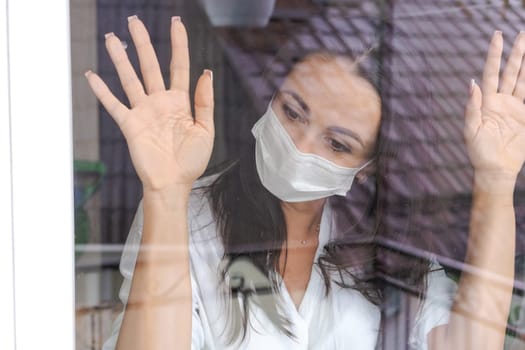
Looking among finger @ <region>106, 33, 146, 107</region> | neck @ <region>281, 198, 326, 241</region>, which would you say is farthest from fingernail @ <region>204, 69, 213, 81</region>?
neck @ <region>281, 198, 326, 241</region>

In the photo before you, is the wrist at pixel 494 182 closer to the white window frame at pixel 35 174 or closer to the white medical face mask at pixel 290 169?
the white medical face mask at pixel 290 169

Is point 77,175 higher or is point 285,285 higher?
point 77,175

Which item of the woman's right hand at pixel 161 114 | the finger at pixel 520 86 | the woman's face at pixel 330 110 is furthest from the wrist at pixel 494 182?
the woman's right hand at pixel 161 114

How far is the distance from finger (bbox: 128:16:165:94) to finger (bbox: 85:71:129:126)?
74mm

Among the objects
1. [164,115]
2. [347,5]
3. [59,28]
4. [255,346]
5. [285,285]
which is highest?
[347,5]

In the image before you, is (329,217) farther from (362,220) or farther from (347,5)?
(347,5)

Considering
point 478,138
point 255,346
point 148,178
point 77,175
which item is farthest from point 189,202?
point 478,138

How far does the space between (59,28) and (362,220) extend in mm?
843

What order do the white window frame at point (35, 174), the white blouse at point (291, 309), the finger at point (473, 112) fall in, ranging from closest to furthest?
the white window frame at point (35, 174) → the white blouse at point (291, 309) → the finger at point (473, 112)

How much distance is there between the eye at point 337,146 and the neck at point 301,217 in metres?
0.13

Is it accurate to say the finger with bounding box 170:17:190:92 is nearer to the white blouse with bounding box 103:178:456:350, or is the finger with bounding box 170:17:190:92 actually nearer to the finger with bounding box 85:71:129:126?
the finger with bounding box 85:71:129:126

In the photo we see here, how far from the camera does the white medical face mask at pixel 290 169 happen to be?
1.59 meters

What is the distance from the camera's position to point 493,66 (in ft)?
5.89

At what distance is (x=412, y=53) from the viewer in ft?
5.68
